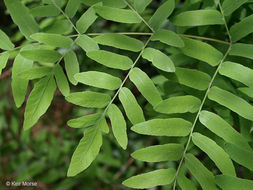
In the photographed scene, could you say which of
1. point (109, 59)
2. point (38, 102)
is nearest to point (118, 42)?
point (109, 59)

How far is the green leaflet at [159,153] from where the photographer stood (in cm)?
86

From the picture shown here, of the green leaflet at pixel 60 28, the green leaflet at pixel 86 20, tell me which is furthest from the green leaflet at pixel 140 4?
the green leaflet at pixel 60 28

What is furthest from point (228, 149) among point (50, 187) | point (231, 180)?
point (50, 187)

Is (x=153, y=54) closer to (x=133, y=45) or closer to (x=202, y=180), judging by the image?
(x=133, y=45)

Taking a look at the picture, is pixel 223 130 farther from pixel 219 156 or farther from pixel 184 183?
pixel 184 183

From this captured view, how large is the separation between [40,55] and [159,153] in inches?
18.4

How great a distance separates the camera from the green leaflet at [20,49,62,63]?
0.97 meters

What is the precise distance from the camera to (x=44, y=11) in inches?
42.4

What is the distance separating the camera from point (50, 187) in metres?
2.51

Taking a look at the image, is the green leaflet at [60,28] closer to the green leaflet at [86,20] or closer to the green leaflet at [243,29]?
the green leaflet at [86,20]

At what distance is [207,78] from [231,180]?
0.32 m

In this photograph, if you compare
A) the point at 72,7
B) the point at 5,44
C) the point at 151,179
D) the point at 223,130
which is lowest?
the point at 151,179

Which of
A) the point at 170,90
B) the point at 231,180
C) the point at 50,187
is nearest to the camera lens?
the point at 231,180

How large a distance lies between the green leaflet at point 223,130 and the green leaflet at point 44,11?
604mm
